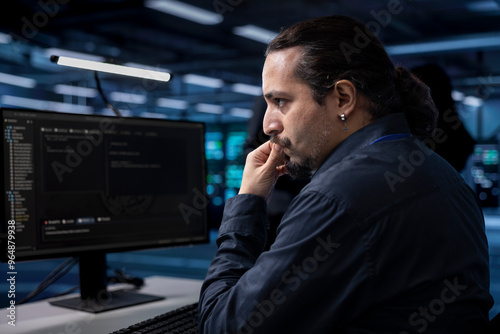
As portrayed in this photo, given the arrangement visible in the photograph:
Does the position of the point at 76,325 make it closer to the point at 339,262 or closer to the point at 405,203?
the point at 339,262

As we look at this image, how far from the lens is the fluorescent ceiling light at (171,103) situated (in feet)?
40.1

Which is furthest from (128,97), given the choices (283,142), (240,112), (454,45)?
(283,142)

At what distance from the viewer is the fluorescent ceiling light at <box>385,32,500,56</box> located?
716 centimetres

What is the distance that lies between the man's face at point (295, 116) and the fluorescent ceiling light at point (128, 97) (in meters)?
10.7

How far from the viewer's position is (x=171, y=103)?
41.4ft

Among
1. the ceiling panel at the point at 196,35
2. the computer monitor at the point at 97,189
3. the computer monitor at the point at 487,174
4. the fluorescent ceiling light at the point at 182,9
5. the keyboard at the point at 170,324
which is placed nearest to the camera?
the keyboard at the point at 170,324

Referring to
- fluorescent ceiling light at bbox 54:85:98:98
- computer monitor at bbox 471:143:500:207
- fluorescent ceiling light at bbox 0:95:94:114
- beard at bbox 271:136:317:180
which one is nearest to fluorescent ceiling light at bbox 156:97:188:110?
fluorescent ceiling light at bbox 54:85:98:98

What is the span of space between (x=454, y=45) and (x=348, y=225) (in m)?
7.37

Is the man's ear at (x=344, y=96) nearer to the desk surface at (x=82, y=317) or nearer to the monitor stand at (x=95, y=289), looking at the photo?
the desk surface at (x=82, y=317)

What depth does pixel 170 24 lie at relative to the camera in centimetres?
772

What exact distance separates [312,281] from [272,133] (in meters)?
0.42

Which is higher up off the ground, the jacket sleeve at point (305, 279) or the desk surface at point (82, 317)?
the jacket sleeve at point (305, 279)

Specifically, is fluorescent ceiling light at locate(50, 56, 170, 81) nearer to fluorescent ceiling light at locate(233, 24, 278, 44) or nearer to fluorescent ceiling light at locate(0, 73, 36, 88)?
fluorescent ceiling light at locate(233, 24, 278, 44)

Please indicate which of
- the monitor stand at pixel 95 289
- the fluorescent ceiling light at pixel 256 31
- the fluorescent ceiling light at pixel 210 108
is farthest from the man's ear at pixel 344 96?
the fluorescent ceiling light at pixel 210 108
